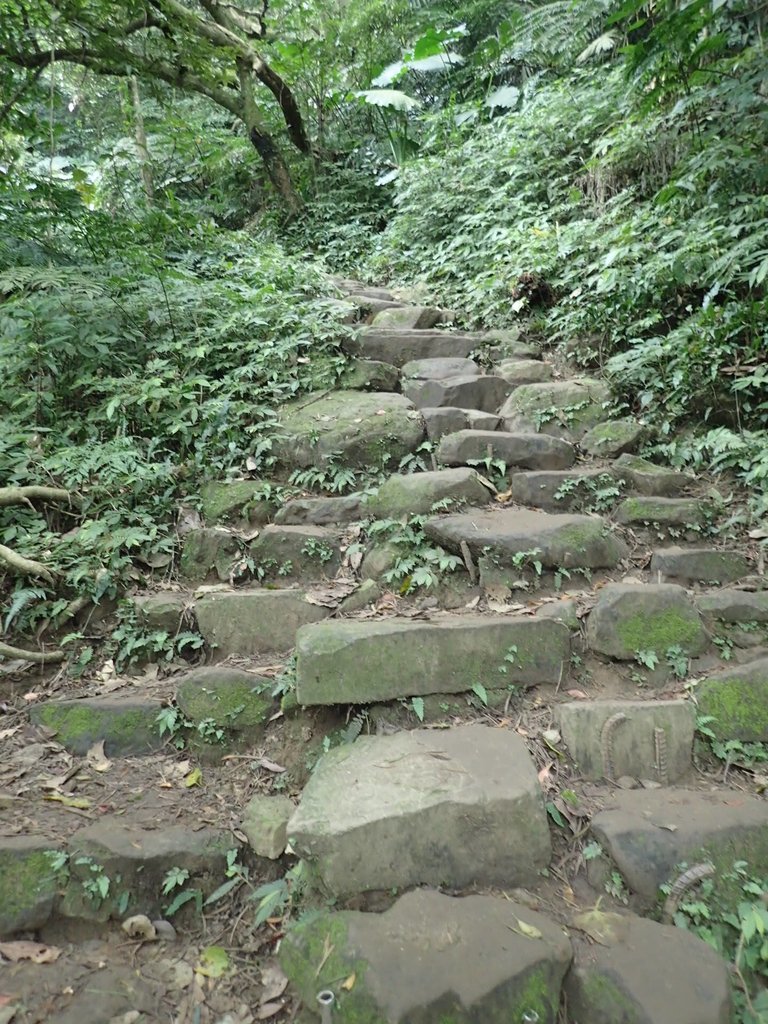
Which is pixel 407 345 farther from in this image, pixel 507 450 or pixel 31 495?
pixel 31 495

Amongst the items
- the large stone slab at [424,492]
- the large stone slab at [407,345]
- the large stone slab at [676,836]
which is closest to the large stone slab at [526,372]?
the large stone slab at [407,345]

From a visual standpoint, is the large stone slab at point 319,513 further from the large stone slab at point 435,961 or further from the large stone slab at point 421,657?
the large stone slab at point 435,961

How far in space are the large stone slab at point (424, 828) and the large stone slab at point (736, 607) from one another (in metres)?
1.39

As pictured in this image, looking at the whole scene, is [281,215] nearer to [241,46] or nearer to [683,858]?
[241,46]

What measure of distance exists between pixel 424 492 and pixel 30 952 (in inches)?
108

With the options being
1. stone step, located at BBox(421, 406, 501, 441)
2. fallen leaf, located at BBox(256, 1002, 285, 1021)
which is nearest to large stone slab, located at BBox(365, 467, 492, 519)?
stone step, located at BBox(421, 406, 501, 441)

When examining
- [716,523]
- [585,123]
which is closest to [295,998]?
[716,523]

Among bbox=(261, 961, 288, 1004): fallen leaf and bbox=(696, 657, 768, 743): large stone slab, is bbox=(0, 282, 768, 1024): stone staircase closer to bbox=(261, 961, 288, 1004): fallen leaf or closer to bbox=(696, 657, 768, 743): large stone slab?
bbox=(696, 657, 768, 743): large stone slab

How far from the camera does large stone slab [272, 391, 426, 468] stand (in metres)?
4.31

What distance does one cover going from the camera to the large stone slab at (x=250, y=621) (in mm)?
3207

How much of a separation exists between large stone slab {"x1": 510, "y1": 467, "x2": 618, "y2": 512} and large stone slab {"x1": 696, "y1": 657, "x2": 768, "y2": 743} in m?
1.38

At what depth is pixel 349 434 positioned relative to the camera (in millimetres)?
4348

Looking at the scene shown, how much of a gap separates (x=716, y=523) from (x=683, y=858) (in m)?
2.19

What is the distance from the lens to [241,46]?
917 centimetres
